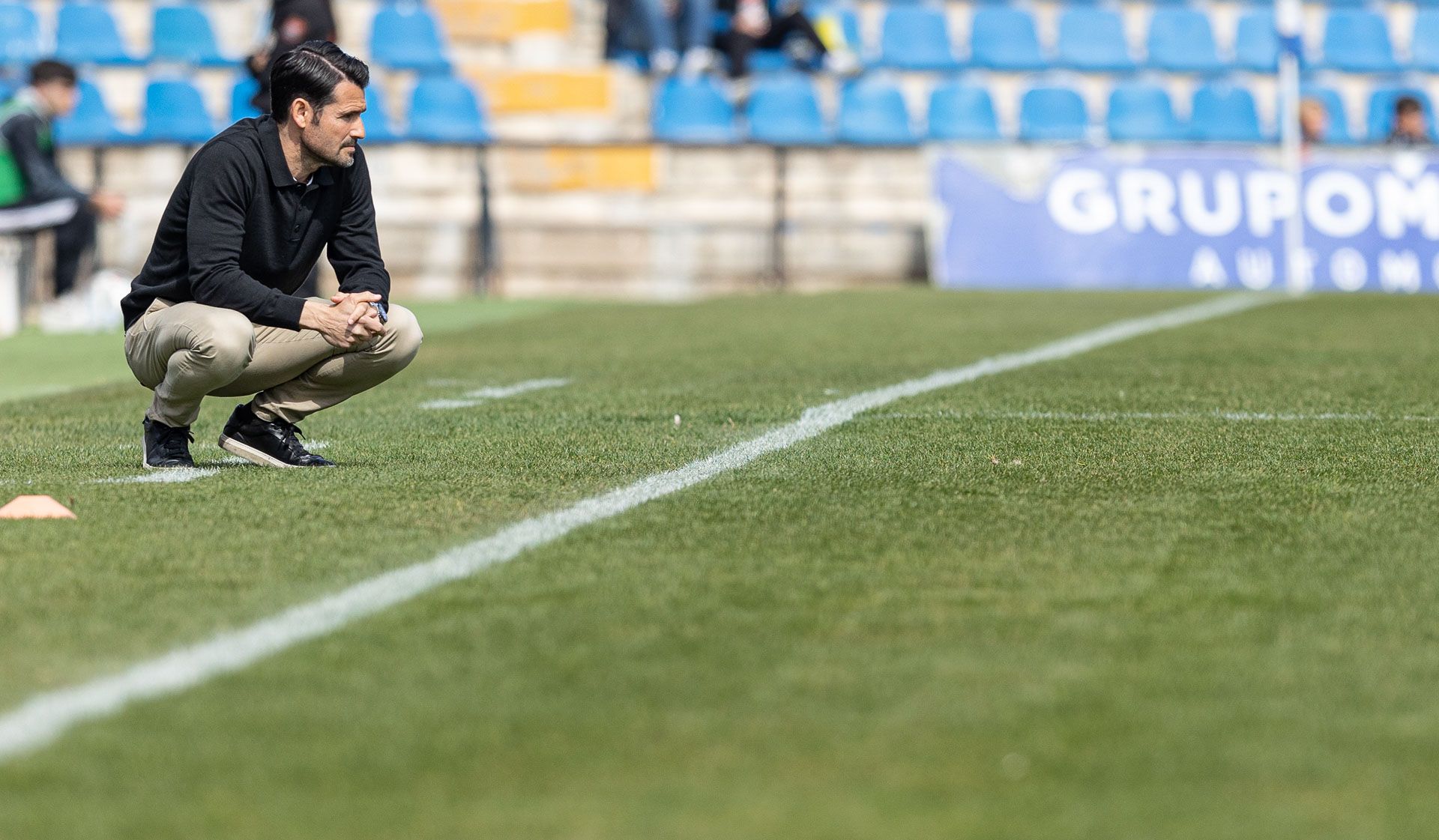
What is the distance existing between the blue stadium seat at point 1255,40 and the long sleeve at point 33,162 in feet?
37.7

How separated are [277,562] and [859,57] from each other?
16172 mm

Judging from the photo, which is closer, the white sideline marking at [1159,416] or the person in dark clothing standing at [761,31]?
the white sideline marking at [1159,416]

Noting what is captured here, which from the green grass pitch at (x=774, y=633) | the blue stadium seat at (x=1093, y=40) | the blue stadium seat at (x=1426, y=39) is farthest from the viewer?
the blue stadium seat at (x=1426, y=39)

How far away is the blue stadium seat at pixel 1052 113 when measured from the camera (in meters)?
18.7

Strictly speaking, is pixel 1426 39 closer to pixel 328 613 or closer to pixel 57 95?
pixel 57 95

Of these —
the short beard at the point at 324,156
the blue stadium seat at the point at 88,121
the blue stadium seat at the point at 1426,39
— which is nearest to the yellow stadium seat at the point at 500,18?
the blue stadium seat at the point at 88,121

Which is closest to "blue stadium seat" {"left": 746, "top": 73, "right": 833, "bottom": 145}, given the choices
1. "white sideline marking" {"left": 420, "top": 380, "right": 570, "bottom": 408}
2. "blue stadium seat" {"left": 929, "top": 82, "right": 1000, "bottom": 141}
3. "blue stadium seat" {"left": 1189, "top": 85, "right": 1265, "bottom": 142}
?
"blue stadium seat" {"left": 929, "top": 82, "right": 1000, "bottom": 141}

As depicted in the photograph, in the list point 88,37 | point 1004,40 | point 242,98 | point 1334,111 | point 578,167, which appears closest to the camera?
point 242,98

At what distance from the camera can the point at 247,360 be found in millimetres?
5488

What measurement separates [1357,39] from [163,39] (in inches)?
451

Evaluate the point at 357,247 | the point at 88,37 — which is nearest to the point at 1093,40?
the point at 88,37

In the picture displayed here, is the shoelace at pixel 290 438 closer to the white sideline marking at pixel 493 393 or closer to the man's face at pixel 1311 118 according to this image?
the white sideline marking at pixel 493 393

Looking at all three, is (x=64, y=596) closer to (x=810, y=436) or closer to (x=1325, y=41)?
(x=810, y=436)

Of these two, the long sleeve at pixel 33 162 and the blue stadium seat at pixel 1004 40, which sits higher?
the blue stadium seat at pixel 1004 40
